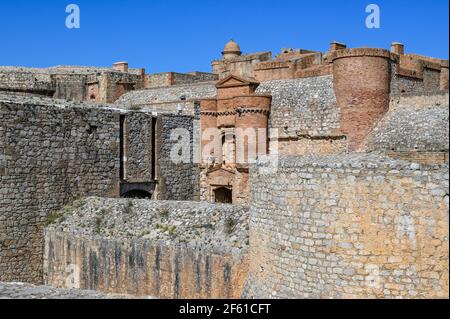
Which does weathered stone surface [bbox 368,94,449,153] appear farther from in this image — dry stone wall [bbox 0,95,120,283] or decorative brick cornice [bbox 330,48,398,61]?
dry stone wall [bbox 0,95,120,283]

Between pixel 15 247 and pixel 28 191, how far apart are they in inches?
58.8

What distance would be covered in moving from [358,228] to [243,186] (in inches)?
635

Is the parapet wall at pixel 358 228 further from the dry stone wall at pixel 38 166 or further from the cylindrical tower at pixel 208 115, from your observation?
the cylindrical tower at pixel 208 115

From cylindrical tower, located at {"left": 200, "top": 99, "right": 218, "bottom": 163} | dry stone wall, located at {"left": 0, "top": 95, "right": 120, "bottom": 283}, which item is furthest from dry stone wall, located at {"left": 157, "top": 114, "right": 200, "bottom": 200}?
dry stone wall, located at {"left": 0, "top": 95, "right": 120, "bottom": 283}

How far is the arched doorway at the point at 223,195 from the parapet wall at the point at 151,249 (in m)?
8.72

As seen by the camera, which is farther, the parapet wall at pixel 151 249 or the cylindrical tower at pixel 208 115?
the cylindrical tower at pixel 208 115

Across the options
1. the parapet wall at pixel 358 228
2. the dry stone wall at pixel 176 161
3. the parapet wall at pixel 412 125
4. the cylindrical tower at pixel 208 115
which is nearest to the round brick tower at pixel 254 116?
the cylindrical tower at pixel 208 115

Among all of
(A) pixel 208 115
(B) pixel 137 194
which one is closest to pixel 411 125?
(B) pixel 137 194

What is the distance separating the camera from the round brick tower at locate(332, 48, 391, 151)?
2166cm

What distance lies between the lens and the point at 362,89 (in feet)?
71.5

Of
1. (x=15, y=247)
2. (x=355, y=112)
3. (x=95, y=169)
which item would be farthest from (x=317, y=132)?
(x=15, y=247)

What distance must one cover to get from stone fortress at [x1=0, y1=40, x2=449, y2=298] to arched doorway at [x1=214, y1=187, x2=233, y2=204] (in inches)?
3.4

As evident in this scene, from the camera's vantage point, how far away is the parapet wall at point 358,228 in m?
8.39

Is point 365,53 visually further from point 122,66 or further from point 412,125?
point 122,66
